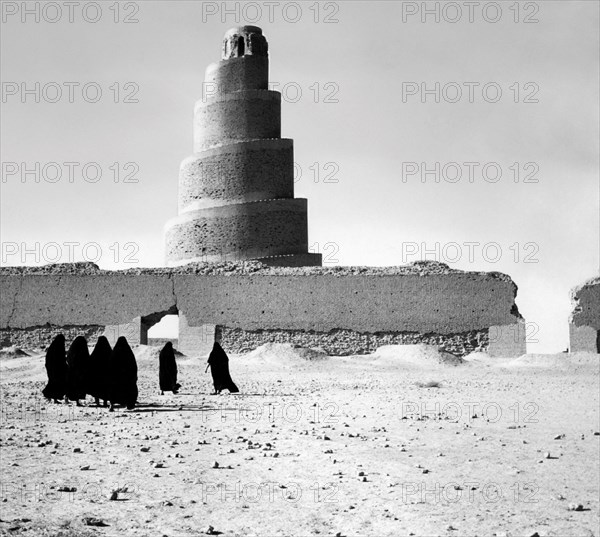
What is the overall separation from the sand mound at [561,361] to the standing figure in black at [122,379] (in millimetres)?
11736

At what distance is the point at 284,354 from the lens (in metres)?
24.0

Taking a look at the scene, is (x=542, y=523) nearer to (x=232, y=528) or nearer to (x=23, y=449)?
(x=232, y=528)

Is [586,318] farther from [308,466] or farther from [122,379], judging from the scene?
[308,466]

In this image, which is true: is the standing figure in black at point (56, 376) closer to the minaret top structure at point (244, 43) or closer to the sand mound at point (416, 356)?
the sand mound at point (416, 356)

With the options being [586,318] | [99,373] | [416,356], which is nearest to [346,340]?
[416,356]

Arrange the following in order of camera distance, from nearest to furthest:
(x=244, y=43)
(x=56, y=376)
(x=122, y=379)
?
(x=122, y=379), (x=56, y=376), (x=244, y=43)

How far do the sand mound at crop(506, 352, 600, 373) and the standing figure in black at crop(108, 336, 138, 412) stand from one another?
11.7m

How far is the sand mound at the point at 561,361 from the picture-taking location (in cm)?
2189

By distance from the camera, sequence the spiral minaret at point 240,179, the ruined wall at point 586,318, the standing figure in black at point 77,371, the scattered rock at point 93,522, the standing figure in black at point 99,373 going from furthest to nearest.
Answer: the spiral minaret at point 240,179 < the ruined wall at point 586,318 < the standing figure in black at point 77,371 < the standing figure in black at point 99,373 < the scattered rock at point 93,522

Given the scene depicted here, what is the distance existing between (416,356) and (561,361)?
3725mm

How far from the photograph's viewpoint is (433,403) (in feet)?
40.9

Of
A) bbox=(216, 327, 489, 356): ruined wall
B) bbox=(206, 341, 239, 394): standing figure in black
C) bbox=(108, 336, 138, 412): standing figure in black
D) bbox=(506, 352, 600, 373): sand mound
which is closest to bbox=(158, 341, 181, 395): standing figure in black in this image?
bbox=(206, 341, 239, 394): standing figure in black

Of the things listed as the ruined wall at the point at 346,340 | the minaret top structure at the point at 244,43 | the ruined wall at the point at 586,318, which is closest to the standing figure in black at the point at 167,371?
the ruined wall at the point at 346,340

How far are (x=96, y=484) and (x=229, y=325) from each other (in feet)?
65.6
